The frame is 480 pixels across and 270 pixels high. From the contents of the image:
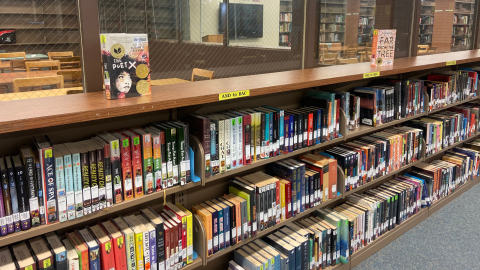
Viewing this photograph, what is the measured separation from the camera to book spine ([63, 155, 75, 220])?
1413 mm

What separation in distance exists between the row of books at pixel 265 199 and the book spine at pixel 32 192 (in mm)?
800

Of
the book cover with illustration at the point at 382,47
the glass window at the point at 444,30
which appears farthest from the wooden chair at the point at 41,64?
the glass window at the point at 444,30

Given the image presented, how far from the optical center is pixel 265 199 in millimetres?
2129

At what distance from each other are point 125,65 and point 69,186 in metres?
0.54

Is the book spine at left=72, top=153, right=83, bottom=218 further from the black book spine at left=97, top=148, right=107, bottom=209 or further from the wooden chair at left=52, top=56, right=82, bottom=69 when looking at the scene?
the wooden chair at left=52, top=56, right=82, bottom=69

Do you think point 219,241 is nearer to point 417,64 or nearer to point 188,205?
point 188,205

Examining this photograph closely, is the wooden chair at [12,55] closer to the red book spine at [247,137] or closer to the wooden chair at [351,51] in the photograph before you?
the red book spine at [247,137]

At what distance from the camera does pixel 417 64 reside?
284 cm

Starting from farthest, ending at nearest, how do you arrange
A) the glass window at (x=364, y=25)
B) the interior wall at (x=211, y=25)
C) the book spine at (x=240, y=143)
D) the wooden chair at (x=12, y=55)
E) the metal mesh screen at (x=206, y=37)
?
the wooden chair at (x=12, y=55) < the glass window at (x=364, y=25) < the interior wall at (x=211, y=25) < the metal mesh screen at (x=206, y=37) < the book spine at (x=240, y=143)

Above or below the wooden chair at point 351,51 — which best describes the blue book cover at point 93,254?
below

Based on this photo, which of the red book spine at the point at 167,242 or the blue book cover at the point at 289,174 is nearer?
the red book spine at the point at 167,242

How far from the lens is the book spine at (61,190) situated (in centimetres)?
139

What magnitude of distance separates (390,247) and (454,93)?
1.65m

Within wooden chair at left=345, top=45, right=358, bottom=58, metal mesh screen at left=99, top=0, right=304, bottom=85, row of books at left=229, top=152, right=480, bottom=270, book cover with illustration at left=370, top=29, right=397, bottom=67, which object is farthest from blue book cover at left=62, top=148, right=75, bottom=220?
wooden chair at left=345, top=45, right=358, bottom=58
